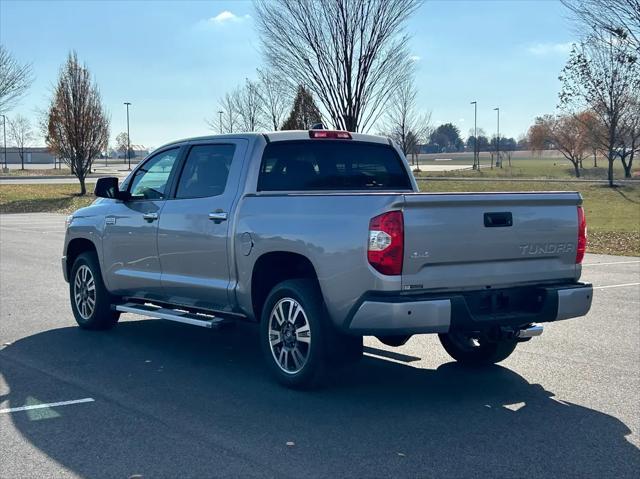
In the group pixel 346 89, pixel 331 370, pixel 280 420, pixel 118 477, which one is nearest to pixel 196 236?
pixel 331 370

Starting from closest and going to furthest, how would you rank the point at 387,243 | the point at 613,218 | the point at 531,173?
the point at 387,243, the point at 613,218, the point at 531,173

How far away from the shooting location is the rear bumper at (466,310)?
5.30m

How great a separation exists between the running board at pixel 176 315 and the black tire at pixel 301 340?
51cm

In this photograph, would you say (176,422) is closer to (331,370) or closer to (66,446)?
(66,446)

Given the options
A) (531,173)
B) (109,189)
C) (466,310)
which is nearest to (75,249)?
(109,189)

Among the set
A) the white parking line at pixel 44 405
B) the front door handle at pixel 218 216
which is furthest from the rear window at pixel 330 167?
the white parking line at pixel 44 405

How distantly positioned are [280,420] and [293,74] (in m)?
15.6

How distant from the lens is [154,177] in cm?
Answer: 768

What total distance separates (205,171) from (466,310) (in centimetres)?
276

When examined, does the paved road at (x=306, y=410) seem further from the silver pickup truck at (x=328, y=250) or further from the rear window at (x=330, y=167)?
the rear window at (x=330, y=167)

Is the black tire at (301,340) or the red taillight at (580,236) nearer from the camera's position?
the black tire at (301,340)

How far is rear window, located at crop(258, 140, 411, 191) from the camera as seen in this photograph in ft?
22.1

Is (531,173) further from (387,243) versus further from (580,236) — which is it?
(387,243)

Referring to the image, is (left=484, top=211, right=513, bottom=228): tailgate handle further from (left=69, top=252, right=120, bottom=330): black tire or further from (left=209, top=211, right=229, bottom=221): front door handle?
(left=69, top=252, right=120, bottom=330): black tire
